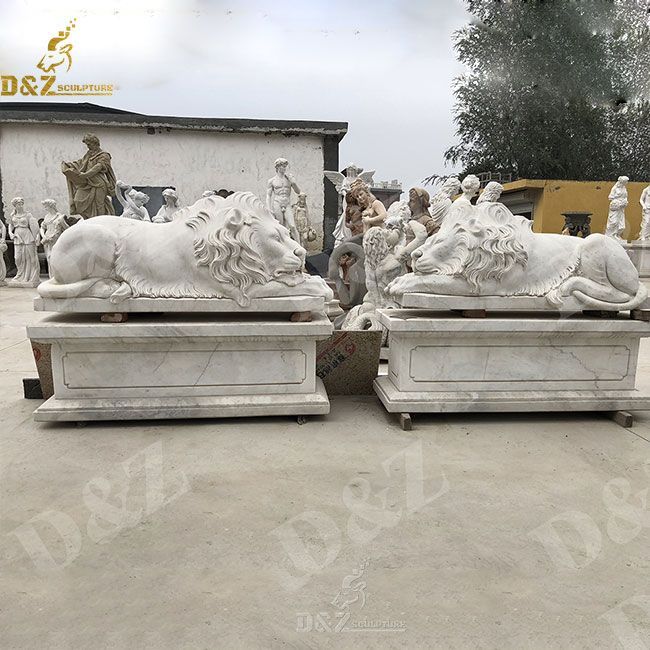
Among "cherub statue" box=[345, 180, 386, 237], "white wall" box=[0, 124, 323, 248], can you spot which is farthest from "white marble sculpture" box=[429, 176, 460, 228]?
"white wall" box=[0, 124, 323, 248]

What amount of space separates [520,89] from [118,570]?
2227 cm

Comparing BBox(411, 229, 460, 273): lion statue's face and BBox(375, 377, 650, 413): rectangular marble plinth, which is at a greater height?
BBox(411, 229, 460, 273): lion statue's face

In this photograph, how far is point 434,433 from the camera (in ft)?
9.93

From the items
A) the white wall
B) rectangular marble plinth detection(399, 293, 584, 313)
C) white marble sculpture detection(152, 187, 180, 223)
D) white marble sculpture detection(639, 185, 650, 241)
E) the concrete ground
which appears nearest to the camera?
the concrete ground

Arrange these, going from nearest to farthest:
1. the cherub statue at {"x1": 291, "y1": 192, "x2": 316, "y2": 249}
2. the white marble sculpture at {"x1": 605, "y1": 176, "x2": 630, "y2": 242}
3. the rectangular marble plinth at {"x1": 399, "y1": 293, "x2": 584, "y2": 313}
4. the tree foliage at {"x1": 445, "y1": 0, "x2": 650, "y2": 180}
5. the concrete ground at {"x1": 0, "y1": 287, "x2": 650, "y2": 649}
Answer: the concrete ground at {"x1": 0, "y1": 287, "x2": 650, "y2": 649}
the rectangular marble plinth at {"x1": 399, "y1": 293, "x2": 584, "y2": 313}
the cherub statue at {"x1": 291, "y1": 192, "x2": 316, "y2": 249}
the white marble sculpture at {"x1": 605, "y1": 176, "x2": 630, "y2": 242}
the tree foliage at {"x1": 445, "y1": 0, "x2": 650, "y2": 180}

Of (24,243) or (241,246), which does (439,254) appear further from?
(24,243)

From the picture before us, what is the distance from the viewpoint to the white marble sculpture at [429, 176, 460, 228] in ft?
16.7

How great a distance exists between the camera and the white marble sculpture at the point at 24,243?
10797mm

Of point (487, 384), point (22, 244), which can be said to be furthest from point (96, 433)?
point (22, 244)

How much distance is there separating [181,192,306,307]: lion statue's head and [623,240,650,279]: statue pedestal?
43.0ft

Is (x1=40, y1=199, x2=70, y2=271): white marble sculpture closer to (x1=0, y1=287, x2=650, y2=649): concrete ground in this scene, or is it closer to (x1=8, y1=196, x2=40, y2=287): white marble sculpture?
(x1=8, y1=196, x2=40, y2=287): white marble sculpture

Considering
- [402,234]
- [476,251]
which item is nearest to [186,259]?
[476,251]

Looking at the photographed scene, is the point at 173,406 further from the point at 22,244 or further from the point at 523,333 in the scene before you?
the point at 22,244

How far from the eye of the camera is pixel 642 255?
13.6m
